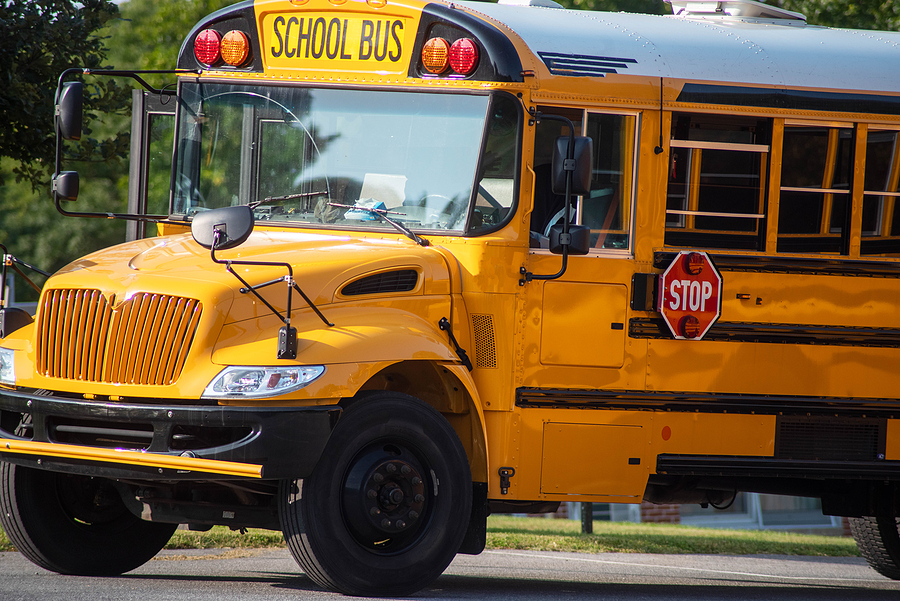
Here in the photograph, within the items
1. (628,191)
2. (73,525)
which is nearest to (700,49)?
(628,191)

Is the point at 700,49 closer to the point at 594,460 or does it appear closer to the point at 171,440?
the point at 594,460

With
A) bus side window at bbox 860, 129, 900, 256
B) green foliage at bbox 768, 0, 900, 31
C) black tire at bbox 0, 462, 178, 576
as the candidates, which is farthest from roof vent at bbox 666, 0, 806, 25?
green foliage at bbox 768, 0, 900, 31

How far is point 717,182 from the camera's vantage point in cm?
655

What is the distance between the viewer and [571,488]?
628 cm

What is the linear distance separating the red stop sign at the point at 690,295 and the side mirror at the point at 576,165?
878 millimetres

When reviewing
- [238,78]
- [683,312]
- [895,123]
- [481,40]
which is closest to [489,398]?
[683,312]

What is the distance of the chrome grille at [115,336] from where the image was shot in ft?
17.3

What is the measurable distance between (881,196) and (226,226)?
370cm

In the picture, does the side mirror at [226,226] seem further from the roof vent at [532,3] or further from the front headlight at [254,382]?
the roof vent at [532,3]

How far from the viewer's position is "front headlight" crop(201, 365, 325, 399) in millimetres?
5133

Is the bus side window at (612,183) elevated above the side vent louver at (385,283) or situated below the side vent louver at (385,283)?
above

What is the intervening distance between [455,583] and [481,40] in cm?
293

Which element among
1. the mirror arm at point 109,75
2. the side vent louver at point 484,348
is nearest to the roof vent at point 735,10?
the side vent louver at point 484,348

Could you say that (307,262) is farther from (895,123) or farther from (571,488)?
(895,123)
